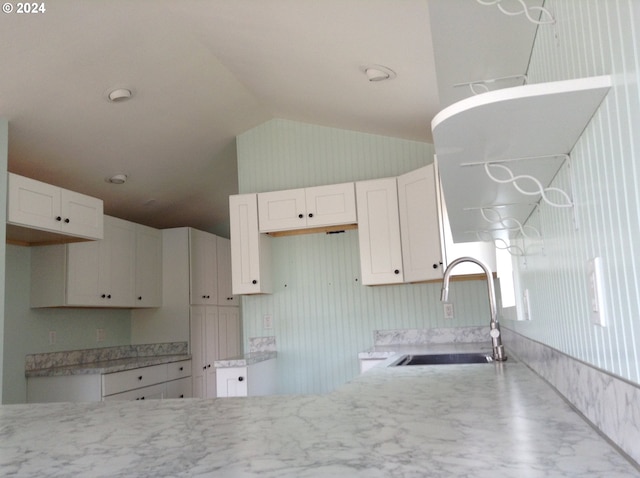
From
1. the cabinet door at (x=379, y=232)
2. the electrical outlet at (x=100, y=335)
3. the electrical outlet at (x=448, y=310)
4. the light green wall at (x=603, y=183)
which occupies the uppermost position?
the cabinet door at (x=379, y=232)

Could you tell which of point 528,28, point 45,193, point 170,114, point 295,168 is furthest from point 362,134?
point 528,28

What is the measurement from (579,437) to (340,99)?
3319 millimetres

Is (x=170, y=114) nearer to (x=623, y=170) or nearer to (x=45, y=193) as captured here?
(x=45, y=193)

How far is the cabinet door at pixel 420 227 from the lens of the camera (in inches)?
154

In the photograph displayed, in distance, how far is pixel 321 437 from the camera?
1.00 metres

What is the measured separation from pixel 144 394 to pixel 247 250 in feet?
4.78

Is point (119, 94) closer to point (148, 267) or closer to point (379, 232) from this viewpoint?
point (379, 232)

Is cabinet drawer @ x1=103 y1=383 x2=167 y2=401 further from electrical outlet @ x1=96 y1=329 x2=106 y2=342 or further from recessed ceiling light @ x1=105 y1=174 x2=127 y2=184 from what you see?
recessed ceiling light @ x1=105 y1=174 x2=127 y2=184

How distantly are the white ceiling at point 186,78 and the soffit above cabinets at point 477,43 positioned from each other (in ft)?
0.16

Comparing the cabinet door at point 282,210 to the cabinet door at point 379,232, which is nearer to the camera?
the cabinet door at point 379,232

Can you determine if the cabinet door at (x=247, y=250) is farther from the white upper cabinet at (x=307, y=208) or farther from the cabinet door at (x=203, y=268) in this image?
the cabinet door at (x=203, y=268)

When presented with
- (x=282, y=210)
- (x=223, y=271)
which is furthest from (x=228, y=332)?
(x=282, y=210)

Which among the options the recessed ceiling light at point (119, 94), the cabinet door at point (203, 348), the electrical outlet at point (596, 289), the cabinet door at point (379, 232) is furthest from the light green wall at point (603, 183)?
the cabinet door at point (203, 348)

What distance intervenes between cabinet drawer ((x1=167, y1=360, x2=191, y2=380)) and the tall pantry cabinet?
11 cm
